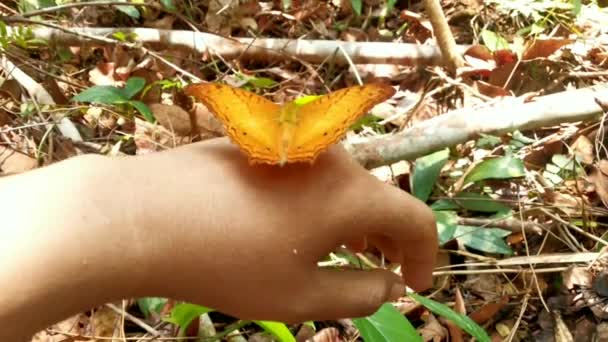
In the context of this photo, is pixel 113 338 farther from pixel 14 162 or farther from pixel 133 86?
pixel 133 86

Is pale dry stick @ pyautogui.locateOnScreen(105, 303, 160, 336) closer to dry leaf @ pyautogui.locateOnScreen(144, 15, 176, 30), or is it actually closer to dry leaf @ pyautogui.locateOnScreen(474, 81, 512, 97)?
dry leaf @ pyautogui.locateOnScreen(474, 81, 512, 97)

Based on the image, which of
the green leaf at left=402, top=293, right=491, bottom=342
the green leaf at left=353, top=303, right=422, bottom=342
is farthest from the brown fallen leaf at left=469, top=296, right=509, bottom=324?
the green leaf at left=353, top=303, right=422, bottom=342

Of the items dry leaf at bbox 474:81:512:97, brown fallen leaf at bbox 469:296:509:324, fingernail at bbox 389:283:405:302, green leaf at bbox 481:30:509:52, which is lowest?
brown fallen leaf at bbox 469:296:509:324

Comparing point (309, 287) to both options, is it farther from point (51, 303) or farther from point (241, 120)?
point (51, 303)

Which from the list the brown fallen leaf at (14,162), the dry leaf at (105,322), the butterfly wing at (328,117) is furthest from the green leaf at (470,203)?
the brown fallen leaf at (14,162)

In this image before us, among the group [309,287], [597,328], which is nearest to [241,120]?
[309,287]

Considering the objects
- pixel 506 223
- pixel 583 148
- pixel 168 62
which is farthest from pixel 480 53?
pixel 168 62

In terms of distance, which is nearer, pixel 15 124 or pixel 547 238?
pixel 547 238
